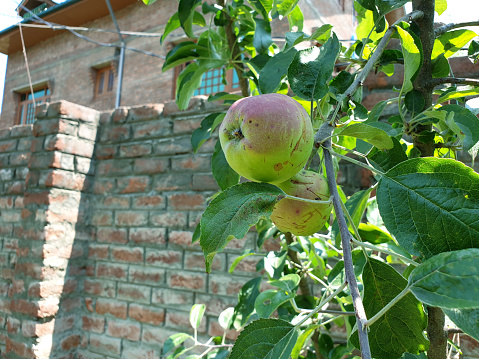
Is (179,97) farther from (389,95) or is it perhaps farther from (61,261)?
(61,261)

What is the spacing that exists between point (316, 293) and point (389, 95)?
0.93 metres

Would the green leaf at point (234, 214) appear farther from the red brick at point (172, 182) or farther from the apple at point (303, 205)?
the red brick at point (172, 182)

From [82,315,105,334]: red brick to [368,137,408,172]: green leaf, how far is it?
2.22m

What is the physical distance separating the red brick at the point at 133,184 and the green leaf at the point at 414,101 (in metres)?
1.87

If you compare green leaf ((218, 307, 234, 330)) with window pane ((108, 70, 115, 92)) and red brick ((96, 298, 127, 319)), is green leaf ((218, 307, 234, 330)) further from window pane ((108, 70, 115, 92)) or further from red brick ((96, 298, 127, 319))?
window pane ((108, 70, 115, 92))

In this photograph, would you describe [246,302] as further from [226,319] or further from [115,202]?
[115,202]

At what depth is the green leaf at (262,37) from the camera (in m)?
0.77

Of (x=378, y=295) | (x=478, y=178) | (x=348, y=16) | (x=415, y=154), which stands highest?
(x=348, y=16)

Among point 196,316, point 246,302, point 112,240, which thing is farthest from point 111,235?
point 246,302

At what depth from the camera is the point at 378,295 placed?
43 centimetres

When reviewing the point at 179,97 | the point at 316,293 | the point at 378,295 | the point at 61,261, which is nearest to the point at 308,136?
the point at 378,295

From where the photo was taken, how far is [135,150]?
2320mm

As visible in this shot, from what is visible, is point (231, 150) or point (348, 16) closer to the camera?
point (231, 150)

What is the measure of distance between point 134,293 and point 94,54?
7.99 meters
